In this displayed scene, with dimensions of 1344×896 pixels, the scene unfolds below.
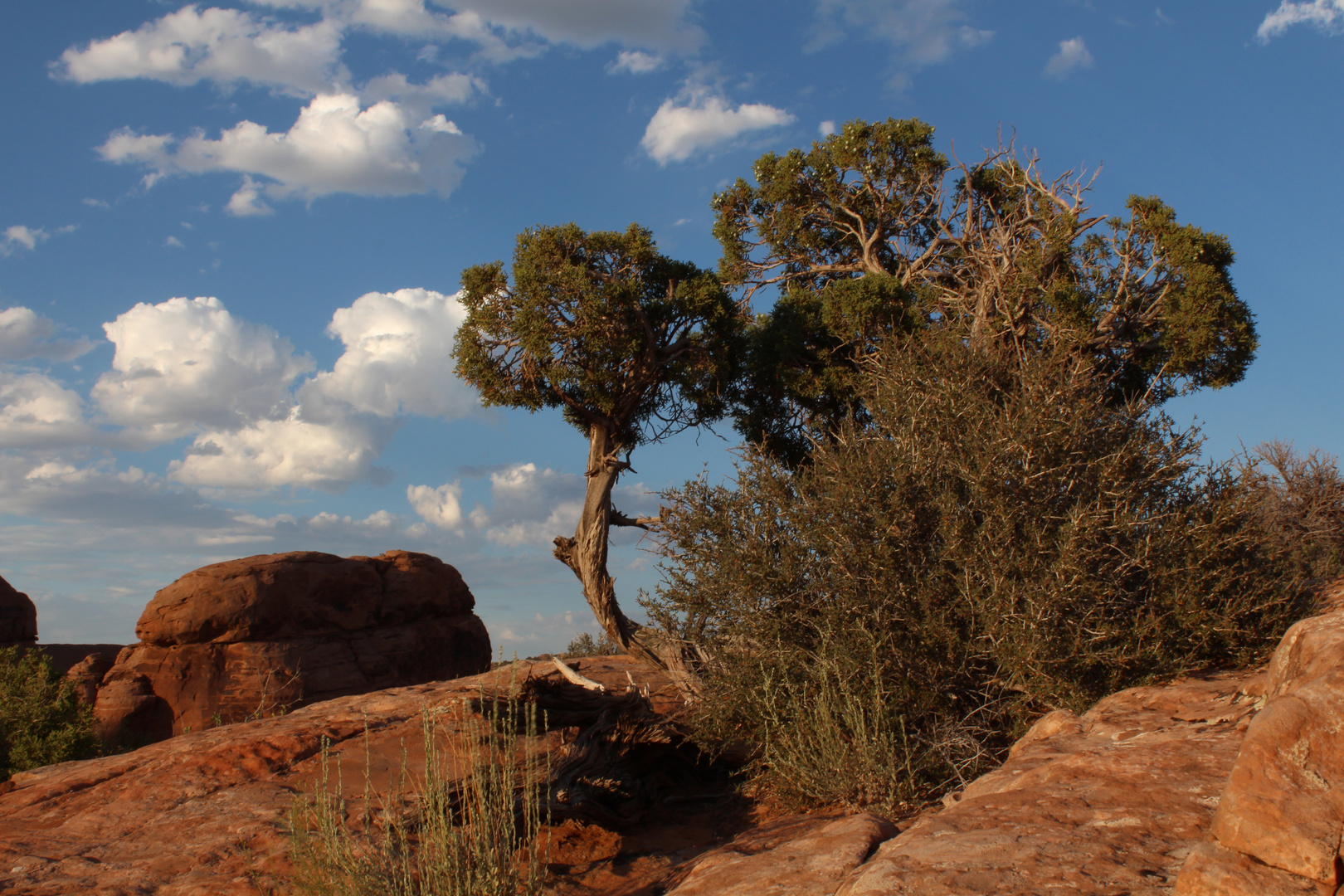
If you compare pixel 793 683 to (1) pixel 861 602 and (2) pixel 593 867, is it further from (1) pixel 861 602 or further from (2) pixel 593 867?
(2) pixel 593 867

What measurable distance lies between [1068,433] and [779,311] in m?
7.81

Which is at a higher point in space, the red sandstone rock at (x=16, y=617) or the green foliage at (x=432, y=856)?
the red sandstone rock at (x=16, y=617)

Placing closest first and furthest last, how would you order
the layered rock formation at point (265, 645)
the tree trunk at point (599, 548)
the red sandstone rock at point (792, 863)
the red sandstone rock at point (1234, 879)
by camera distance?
the red sandstone rock at point (1234, 879)
the red sandstone rock at point (792, 863)
the tree trunk at point (599, 548)
the layered rock formation at point (265, 645)

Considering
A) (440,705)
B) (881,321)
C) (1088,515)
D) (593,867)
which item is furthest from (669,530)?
(881,321)

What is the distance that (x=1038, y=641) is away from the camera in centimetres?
617

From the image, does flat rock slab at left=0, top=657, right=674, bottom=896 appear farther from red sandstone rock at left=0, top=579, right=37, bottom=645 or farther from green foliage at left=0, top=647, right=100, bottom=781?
red sandstone rock at left=0, top=579, right=37, bottom=645

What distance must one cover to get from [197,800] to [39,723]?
729 centimetres

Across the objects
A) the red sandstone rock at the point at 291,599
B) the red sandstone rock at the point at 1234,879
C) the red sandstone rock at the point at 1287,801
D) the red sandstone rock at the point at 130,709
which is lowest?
the red sandstone rock at the point at 130,709

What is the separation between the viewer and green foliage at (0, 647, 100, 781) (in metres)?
11.3

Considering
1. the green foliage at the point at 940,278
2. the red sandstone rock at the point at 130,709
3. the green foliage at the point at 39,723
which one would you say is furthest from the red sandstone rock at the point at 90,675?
the green foliage at the point at 940,278

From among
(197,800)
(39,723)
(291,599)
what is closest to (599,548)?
(197,800)

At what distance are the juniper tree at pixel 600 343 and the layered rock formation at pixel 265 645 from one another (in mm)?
6418

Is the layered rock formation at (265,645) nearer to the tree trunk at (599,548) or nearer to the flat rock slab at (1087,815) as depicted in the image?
the tree trunk at (599,548)

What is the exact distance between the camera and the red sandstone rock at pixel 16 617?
19.9m
